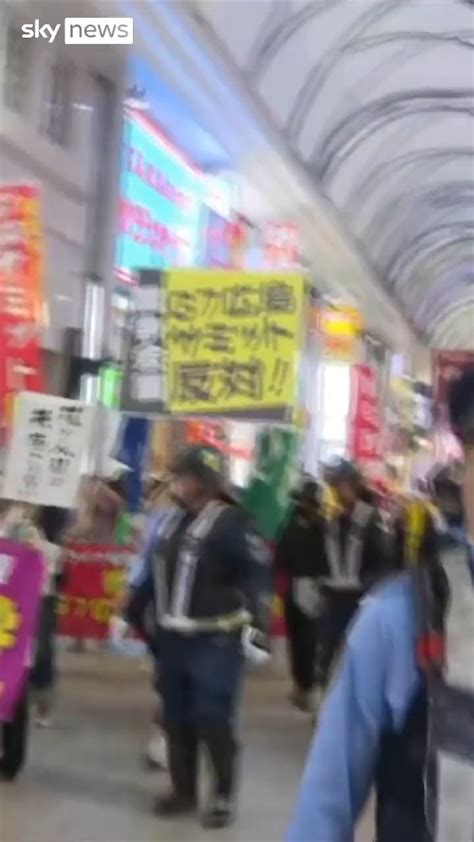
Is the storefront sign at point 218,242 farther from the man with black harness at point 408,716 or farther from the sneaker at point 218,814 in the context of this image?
the man with black harness at point 408,716

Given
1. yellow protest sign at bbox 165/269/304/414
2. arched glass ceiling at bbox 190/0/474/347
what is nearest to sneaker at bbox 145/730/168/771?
yellow protest sign at bbox 165/269/304/414

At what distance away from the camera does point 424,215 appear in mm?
17016

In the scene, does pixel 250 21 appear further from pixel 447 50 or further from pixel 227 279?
pixel 227 279

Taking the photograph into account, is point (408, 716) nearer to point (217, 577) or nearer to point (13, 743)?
point (217, 577)

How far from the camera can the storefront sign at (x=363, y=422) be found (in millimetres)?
13555

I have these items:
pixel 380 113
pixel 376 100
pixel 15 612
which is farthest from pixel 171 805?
pixel 380 113

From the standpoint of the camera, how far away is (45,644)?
22.2 ft

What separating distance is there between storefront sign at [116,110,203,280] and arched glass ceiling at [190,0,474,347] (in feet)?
2.68

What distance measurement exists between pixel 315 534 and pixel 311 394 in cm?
791

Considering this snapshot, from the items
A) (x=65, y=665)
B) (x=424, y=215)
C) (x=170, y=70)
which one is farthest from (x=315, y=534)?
(x=424, y=215)

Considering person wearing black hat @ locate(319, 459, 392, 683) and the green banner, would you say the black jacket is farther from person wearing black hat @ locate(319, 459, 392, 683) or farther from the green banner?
the green banner

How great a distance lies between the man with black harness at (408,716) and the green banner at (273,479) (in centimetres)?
719

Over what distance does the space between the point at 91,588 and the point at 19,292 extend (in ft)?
15.3

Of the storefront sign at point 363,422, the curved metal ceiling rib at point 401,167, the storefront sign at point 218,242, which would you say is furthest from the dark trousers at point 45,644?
the curved metal ceiling rib at point 401,167
